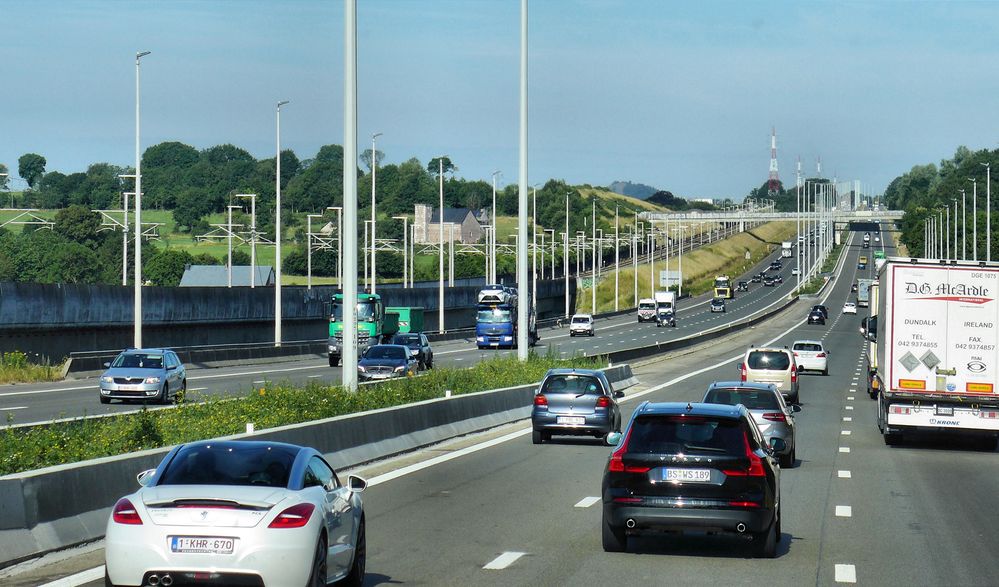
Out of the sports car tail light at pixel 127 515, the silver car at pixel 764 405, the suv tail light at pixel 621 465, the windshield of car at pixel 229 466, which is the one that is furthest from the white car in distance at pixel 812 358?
the sports car tail light at pixel 127 515

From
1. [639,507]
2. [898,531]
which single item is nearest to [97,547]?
[639,507]

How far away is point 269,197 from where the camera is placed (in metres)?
173

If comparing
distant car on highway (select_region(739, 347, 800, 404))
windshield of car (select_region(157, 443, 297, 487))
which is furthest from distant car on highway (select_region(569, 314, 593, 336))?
windshield of car (select_region(157, 443, 297, 487))

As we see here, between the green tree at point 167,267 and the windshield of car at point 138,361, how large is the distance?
97.8 meters

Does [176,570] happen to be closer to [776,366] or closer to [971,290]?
[971,290]

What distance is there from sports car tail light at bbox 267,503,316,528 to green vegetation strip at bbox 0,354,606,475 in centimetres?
516

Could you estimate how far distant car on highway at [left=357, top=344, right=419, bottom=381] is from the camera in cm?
4447

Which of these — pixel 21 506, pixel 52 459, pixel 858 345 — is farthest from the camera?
pixel 858 345

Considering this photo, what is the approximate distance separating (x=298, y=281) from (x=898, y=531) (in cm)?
12788

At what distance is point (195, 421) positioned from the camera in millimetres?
20234

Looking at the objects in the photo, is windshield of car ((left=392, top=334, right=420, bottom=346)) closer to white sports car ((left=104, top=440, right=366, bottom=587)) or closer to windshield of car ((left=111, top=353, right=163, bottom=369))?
windshield of car ((left=111, top=353, right=163, bottom=369))

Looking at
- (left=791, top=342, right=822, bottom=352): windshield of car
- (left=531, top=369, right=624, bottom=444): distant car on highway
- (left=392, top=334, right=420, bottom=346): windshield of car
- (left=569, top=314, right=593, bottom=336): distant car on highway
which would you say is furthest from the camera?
(left=569, top=314, right=593, bottom=336): distant car on highway

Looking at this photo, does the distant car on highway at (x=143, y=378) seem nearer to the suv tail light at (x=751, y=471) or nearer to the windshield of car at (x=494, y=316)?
the suv tail light at (x=751, y=471)

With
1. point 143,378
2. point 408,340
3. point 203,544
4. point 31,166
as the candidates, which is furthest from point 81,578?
point 31,166
